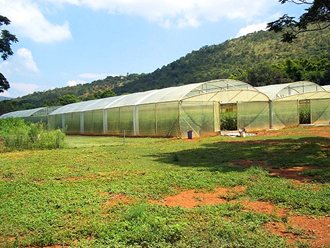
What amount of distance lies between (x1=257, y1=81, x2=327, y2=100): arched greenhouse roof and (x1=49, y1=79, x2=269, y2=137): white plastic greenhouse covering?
1887mm

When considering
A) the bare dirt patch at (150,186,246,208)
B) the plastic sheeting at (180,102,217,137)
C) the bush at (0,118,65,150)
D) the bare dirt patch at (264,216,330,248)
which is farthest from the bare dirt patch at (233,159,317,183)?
the plastic sheeting at (180,102,217,137)

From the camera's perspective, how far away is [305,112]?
3753cm

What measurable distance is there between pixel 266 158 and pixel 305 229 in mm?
8695

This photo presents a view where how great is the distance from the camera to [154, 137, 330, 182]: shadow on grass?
42.5 ft

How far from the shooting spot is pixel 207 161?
14836 mm

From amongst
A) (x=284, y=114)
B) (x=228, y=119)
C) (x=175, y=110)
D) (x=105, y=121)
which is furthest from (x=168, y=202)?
(x=105, y=121)

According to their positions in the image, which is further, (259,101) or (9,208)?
(259,101)

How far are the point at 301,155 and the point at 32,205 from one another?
35.4 feet

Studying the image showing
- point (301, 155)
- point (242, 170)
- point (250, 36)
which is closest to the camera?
point (242, 170)

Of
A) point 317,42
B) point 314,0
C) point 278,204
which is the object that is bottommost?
point 278,204

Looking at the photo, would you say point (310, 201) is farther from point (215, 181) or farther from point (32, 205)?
point (32, 205)

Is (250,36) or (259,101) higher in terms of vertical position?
(250,36)

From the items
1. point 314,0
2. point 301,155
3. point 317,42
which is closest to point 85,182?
point 301,155

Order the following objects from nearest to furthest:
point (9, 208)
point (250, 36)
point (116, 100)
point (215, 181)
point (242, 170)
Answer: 1. point (9, 208)
2. point (215, 181)
3. point (242, 170)
4. point (116, 100)
5. point (250, 36)
